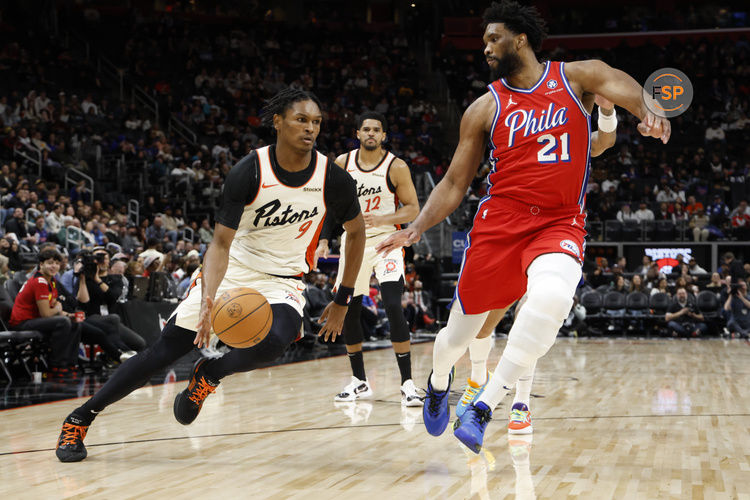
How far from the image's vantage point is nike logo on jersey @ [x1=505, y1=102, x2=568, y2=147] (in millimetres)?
3723

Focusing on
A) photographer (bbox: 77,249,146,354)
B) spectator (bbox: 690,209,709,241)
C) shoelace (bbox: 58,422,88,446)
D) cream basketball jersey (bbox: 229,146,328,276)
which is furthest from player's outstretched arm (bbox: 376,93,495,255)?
spectator (bbox: 690,209,709,241)

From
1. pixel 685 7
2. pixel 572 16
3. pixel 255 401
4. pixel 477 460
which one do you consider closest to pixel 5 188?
pixel 255 401

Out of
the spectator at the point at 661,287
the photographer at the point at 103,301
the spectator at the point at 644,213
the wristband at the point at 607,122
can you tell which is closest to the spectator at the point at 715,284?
the spectator at the point at 661,287

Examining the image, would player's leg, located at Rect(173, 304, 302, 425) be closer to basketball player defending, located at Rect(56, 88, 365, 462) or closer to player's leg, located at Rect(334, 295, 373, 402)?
basketball player defending, located at Rect(56, 88, 365, 462)

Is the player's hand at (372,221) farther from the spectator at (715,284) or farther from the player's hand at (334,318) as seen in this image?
the spectator at (715,284)

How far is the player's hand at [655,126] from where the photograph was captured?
11.4ft

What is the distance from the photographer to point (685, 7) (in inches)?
1187

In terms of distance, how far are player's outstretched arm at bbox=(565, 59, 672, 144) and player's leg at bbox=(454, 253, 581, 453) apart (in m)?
0.65

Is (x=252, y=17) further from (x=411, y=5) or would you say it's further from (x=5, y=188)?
(x=5, y=188)

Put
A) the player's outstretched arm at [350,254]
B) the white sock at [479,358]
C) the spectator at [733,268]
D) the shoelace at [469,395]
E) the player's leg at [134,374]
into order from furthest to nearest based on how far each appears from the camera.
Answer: the spectator at [733,268] < the white sock at [479,358] < the shoelace at [469,395] < the player's outstretched arm at [350,254] < the player's leg at [134,374]

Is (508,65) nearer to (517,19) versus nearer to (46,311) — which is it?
(517,19)

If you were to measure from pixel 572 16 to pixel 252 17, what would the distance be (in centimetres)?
1153

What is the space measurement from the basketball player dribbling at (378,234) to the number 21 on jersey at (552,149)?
2544 mm

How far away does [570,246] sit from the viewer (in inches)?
143
